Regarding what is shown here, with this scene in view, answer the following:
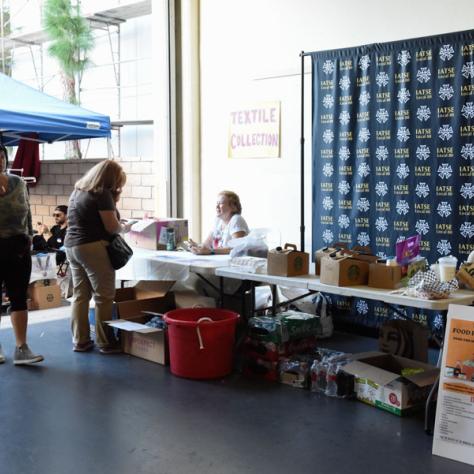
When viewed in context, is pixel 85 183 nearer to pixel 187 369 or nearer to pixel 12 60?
pixel 187 369

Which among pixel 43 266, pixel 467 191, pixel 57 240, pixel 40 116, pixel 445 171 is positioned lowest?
pixel 43 266

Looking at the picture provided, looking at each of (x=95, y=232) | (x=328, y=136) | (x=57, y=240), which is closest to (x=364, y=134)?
(x=328, y=136)

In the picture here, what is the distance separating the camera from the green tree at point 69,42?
25.1 ft

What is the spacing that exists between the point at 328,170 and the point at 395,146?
60 centimetres

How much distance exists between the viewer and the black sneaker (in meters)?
4.06

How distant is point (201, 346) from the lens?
3662 millimetres

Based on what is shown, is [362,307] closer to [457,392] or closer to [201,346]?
[201,346]

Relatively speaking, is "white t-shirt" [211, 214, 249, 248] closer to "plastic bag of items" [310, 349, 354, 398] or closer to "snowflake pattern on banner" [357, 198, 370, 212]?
"snowflake pattern on banner" [357, 198, 370, 212]

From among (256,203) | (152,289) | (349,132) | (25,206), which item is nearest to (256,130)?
(256,203)

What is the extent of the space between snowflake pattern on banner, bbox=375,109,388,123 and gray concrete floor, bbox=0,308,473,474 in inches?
84.6

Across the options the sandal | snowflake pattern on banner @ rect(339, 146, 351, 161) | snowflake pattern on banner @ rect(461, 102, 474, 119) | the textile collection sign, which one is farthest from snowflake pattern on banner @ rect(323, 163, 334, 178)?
the sandal

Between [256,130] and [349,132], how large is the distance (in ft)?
3.65

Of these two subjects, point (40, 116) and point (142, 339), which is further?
point (40, 116)

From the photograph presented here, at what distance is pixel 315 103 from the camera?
5.04 meters
